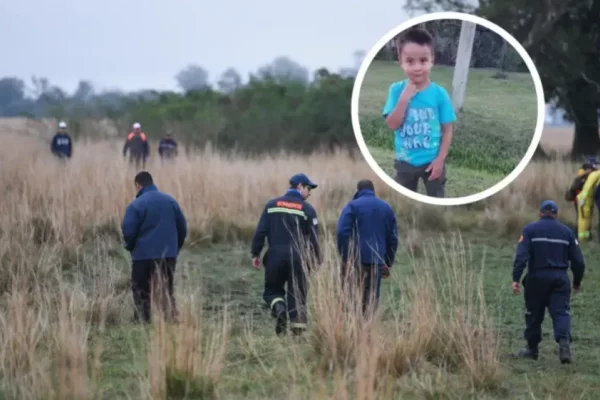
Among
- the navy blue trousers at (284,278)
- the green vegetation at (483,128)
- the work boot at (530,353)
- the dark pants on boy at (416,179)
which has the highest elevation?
the green vegetation at (483,128)

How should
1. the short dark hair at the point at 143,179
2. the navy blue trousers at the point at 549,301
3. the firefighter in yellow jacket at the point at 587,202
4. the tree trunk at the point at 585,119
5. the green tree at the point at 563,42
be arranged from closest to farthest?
the navy blue trousers at the point at 549,301 → the short dark hair at the point at 143,179 → the firefighter in yellow jacket at the point at 587,202 → the green tree at the point at 563,42 → the tree trunk at the point at 585,119

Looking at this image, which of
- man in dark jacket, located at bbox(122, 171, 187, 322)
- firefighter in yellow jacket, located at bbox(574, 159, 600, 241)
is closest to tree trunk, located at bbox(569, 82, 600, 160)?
firefighter in yellow jacket, located at bbox(574, 159, 600, 241)

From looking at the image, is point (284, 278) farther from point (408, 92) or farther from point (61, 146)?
point (61, 146)

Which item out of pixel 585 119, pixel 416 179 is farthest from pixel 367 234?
pixel 585 119

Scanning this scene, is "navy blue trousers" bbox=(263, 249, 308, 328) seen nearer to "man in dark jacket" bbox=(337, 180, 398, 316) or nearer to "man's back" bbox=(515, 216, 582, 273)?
"man in dark jacket" bbox=(337, 180, 398, 316)

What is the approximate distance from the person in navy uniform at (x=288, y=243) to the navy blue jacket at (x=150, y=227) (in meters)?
0.85

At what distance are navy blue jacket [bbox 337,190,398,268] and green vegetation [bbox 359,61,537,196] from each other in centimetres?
369

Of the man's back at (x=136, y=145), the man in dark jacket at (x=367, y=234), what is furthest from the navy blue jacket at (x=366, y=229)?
the man's back at (x=136, y=145)

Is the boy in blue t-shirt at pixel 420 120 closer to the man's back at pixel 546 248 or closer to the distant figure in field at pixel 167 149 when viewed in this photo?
the man's back at pixel 546 248

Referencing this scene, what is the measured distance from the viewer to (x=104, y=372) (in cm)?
816

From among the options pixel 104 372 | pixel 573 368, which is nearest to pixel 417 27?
pixel 104 372

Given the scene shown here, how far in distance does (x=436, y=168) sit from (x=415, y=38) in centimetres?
77

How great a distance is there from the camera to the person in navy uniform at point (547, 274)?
9.82m

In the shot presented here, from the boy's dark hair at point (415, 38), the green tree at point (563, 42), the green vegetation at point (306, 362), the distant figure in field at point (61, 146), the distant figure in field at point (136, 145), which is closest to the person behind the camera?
the boy's dark hair at point (415, 38)
